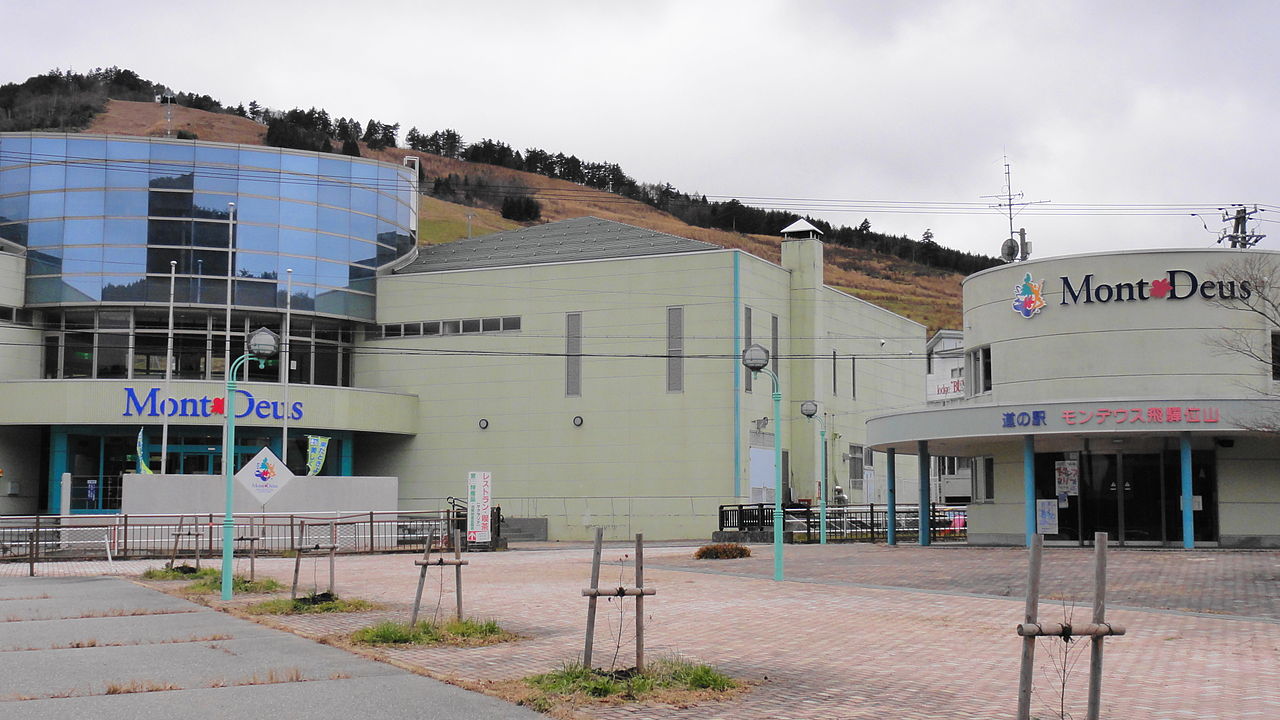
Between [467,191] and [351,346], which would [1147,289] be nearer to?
[351,346]

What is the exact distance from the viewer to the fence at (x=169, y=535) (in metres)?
32.7

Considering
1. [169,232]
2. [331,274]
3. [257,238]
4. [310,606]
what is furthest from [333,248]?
[310,606]

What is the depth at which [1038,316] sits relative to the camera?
32.8 meters

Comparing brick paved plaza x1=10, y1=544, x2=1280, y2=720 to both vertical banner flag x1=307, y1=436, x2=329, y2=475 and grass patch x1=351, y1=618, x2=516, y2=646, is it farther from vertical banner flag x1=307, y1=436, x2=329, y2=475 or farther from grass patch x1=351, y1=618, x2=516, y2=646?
vertical banner flag x1=307, y1=436, x2=329, y2=475

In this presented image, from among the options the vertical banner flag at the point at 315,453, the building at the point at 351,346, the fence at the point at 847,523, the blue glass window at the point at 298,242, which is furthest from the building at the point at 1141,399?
the blue glass window at the point at 298,242

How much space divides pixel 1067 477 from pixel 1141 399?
347 centimetres

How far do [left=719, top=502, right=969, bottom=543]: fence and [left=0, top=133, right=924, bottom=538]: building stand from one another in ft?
9.28

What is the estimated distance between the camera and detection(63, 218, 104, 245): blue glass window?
5322cm

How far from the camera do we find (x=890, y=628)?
15.0 meters

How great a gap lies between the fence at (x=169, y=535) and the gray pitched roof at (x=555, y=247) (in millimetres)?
20860

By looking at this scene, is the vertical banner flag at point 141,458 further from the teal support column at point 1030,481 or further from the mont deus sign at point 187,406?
the teal support column at point 1030,481

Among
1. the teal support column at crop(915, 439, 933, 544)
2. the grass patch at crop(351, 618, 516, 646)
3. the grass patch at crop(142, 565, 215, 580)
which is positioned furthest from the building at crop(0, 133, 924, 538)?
the grass patch at crop(351, 618, 516, 646)

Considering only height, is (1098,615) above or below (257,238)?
below

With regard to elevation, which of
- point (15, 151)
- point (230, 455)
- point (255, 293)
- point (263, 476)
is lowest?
point (263, 476)
